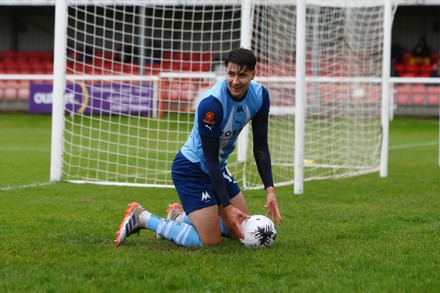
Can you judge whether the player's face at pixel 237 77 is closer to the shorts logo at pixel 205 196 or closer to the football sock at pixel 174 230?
the shorts logo at pixel 205 196

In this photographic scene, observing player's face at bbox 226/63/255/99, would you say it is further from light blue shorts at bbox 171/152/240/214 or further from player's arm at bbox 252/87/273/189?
light blue shorts at bbox 171/152/240/214

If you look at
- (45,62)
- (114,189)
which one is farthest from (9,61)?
(114,189)

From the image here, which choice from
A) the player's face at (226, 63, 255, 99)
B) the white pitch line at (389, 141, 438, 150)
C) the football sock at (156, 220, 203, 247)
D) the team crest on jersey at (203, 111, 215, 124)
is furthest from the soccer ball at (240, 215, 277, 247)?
the white pitch line at (389, 141, 438, 150)

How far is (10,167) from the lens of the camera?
14.4 m

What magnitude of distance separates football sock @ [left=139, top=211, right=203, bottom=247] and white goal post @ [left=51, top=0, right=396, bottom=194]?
366 cm

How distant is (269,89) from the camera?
13070 mm

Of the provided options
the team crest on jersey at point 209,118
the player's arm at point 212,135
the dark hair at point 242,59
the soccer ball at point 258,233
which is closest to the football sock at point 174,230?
the soccer ball at point 258,233

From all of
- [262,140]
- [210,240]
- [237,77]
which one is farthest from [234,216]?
[237,77]

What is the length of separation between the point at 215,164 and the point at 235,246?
2.22 ft

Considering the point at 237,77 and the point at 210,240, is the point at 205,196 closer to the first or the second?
the point at 210,240

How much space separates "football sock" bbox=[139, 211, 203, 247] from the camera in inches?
277

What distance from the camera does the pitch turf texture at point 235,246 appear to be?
554cm

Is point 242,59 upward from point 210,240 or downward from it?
upward

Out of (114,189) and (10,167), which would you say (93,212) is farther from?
(10,167)
